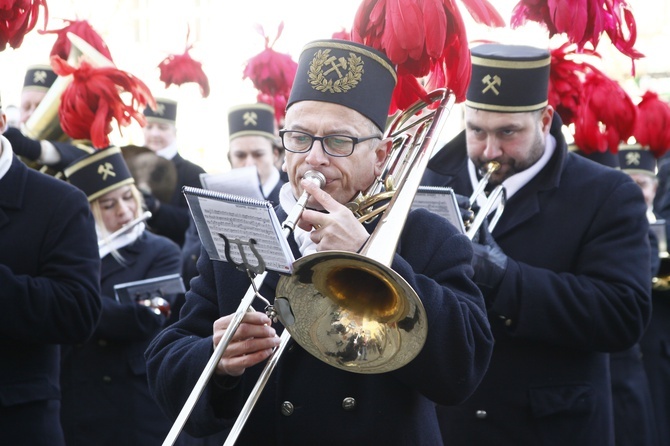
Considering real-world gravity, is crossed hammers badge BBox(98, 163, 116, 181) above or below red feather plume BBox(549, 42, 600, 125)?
below

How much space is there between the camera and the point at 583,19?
419cm

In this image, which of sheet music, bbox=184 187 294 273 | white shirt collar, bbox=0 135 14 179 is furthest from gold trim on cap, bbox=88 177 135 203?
sheet music, bbox=184 187 294 273

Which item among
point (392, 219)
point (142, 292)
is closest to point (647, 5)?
point (142, 292)

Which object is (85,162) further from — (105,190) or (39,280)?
(39,280)

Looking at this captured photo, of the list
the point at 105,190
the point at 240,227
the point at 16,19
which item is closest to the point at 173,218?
the point at 105,190

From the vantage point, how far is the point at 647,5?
81.8 ft

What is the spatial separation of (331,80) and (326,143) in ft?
0.68

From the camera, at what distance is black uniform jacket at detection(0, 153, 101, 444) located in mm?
4316

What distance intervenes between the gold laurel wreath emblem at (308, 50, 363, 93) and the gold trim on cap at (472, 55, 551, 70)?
5.38 feet

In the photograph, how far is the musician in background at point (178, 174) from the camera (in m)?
8.12

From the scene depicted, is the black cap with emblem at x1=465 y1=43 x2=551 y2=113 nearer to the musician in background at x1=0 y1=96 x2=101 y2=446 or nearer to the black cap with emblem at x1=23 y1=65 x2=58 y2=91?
the musician in background at x1=0 y1=96 x2=101 y2=446

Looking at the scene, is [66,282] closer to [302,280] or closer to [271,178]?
[302,280]

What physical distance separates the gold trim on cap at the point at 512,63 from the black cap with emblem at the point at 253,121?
11.0 feet

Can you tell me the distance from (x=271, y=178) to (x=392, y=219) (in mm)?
4864
